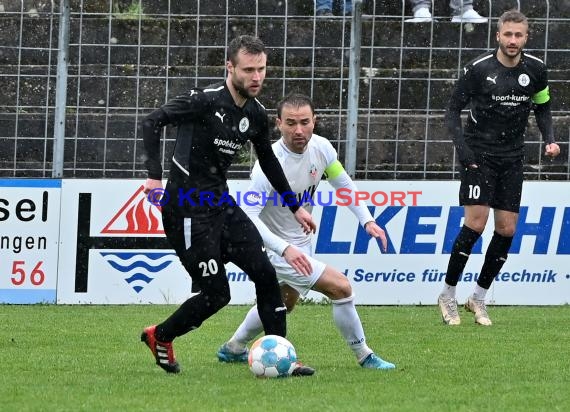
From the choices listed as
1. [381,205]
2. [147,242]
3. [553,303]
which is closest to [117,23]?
[147,242]

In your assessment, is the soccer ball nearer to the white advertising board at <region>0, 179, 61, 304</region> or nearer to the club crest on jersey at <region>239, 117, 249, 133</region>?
the club crest on jersey at <region>239, 117, 249, 133</region>

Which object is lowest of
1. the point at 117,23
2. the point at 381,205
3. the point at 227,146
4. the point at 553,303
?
the point at 553,303

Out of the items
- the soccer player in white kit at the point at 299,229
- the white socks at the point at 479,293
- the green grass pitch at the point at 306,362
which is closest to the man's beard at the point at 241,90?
the soccer player in white kit at the point at 299,229

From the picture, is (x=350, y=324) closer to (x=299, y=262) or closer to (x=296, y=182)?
(x=299, y=262)

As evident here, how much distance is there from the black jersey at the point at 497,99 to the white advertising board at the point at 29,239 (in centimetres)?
436

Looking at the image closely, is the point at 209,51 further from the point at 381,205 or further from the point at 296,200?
the point at 296,200

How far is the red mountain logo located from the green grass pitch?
1.17 metres

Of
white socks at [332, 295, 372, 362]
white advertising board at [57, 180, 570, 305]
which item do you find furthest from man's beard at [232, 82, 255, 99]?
white advertising board at [57, 180, 570, 305]

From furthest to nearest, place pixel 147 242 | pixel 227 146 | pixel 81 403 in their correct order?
pixel 147 242, pixel 227 146, pixel 81 403

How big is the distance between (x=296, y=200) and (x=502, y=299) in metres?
5.82

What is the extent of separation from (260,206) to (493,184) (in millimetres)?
3493

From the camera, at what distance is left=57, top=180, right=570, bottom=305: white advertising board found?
1280 centimetres

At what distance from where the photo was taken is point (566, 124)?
13703mm

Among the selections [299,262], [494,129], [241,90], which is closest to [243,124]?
[241,90]
